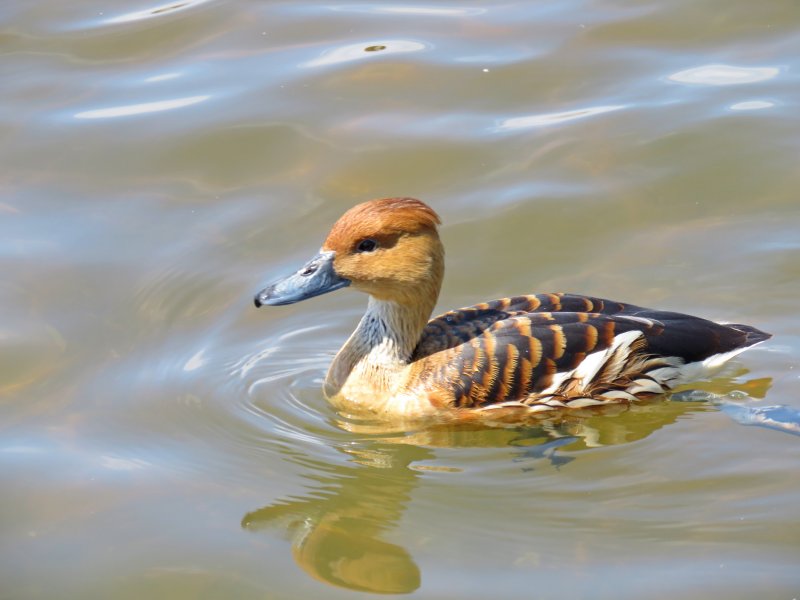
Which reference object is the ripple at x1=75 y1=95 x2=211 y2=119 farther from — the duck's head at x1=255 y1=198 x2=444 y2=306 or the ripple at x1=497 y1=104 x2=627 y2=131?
the duck's head at x1=255 y1=198 x2=444 y2=306

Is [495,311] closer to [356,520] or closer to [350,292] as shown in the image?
[350,292]

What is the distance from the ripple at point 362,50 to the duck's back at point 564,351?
4.33 meters

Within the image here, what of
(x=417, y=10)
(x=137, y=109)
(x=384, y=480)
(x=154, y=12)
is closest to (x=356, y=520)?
(x=384, y=480)

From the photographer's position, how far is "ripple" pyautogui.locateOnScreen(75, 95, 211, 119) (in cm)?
1020

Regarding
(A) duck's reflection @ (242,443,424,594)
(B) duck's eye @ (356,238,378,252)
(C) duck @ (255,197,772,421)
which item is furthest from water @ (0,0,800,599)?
(B) duck's eye @ (356,238,378,252)

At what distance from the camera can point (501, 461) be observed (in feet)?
21.3

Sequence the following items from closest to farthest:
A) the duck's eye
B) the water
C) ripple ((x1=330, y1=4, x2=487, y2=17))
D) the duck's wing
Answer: the water, the duck's eye, the duck's wing, ripple ((x1=330, y1=4, x2=487, y2=17))

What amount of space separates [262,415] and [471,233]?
7.68 feet

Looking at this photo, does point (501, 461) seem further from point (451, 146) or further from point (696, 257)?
point (451, 146)

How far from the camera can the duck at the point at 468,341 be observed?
22.3ft

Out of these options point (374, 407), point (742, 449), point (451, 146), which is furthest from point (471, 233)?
point (742, 449)

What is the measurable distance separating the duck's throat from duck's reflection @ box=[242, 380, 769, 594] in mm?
275

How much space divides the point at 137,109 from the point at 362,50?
6.84ft

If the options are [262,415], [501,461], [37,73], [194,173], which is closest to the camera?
[501,461]
